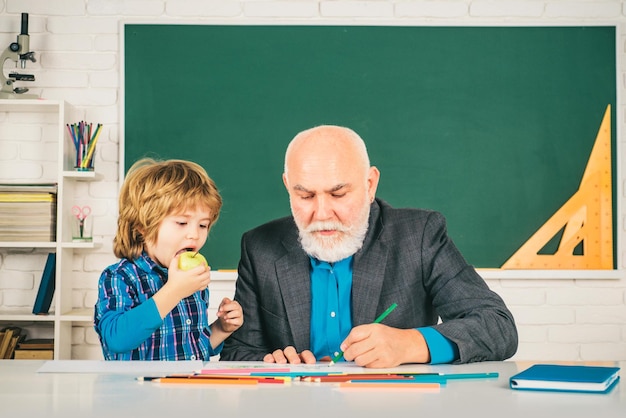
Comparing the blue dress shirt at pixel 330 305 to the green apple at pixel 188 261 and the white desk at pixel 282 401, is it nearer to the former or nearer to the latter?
the green apple at pixel 188 261

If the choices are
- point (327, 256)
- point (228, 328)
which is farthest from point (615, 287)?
point (228, 328)

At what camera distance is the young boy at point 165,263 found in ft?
5.95

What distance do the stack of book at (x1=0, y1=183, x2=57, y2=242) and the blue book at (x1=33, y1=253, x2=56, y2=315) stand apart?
4.6 inches

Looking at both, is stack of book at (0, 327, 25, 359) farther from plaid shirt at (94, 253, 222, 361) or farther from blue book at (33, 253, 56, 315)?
plaid shirt at (94, 253, 222, 361)

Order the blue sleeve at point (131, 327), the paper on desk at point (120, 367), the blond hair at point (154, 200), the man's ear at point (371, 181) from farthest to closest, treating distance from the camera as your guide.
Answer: the man's ear at point (371, 181) → the blond hair at point (154, 200) → the blue sleeve at point (131, 327) → the paper on desk at point (120, 367)

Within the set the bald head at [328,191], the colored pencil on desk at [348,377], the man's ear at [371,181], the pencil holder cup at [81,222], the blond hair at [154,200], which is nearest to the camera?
the colored pencil on desk at [348,377]

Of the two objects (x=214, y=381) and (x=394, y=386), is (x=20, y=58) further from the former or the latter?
(x=394, y=386)

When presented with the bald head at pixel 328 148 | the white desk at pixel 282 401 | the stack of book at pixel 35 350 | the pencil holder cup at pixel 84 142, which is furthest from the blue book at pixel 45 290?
the white desk at pixel 282 401

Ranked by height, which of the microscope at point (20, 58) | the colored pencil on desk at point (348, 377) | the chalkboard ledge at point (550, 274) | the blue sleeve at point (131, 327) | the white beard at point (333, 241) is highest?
the microscope at point (20, 58)

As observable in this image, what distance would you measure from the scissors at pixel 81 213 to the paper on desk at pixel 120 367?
211 cm

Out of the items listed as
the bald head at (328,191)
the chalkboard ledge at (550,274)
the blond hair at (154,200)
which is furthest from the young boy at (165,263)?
the chalkboard ledge at (550,274)

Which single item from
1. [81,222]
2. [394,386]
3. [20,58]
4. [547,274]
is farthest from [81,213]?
[394,386]

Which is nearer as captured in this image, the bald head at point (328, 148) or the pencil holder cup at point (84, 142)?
the bald head at point (328, 148)

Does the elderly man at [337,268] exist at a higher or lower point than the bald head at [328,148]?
lower
